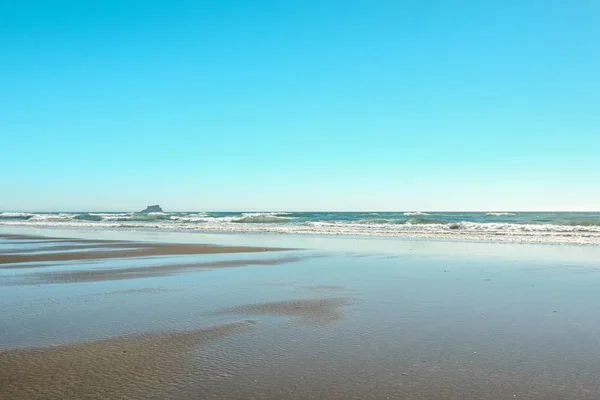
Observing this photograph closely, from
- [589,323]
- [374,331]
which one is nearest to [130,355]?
[374,331]

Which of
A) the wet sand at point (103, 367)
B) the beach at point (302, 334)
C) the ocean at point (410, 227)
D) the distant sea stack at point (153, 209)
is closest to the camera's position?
the wet sand at point (103, 367)

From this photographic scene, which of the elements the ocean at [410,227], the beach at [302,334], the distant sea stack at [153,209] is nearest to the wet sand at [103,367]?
the beach at [302,334]

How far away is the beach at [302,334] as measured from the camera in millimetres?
5211

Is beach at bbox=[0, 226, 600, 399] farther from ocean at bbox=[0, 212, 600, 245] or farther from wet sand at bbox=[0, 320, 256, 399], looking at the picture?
ocean at bbox=[0, 212, 600, 245]

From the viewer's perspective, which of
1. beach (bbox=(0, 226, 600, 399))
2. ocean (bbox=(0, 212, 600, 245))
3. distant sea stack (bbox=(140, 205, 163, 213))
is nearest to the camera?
beach (bbox=(0, 226, 600, 399))

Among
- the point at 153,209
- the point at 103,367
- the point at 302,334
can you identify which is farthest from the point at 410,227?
the point at 153,209

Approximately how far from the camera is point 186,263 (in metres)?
17.4

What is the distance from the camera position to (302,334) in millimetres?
7383

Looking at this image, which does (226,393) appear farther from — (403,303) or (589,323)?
(589,323)

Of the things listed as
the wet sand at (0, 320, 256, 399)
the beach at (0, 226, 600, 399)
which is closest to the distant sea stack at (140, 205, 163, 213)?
the beach at (0, 226, 600, 399)

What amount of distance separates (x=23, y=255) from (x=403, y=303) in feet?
58.5

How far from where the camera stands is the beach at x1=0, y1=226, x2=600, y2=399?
5.21 m

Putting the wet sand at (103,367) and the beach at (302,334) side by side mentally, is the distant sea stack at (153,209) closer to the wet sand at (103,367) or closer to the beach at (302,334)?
the beach at (302,334)

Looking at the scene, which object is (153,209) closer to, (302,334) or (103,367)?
(302,334)
